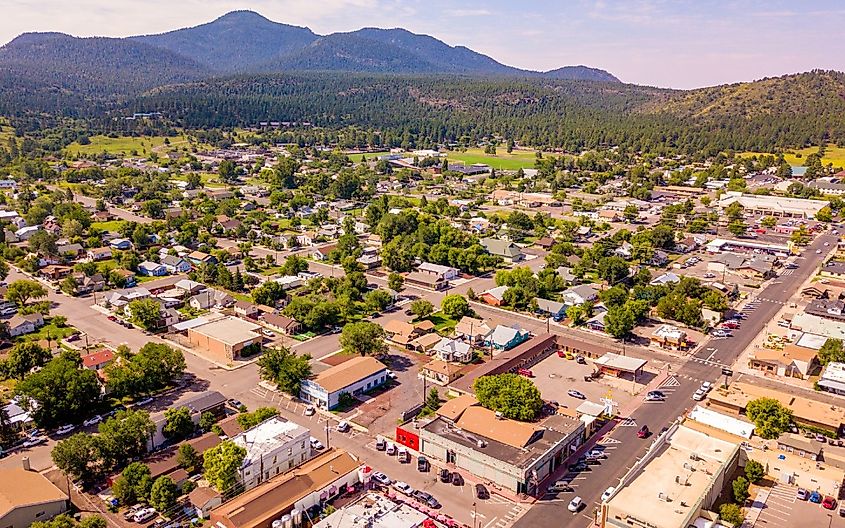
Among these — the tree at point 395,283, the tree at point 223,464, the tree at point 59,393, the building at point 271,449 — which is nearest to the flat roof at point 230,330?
the tree at point 59,393

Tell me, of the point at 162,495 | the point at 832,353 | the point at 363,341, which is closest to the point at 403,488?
the point at 162,495

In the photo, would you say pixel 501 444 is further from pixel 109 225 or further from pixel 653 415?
pixel 109 225

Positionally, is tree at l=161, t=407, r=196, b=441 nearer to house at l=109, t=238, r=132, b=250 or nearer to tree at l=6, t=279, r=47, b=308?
tree at l=6, t=279, r=47, b=308

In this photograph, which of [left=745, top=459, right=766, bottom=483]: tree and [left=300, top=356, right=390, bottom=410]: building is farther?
[left=300, top=356, right=390, bottom=410]: building

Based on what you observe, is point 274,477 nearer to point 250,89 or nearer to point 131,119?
point 131,119

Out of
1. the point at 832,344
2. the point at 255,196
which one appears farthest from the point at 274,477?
the point at 255,196

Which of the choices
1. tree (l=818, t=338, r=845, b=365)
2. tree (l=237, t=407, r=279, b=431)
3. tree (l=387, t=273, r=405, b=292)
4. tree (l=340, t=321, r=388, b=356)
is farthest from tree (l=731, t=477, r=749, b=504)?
tree (l=387, t=273, r=405, b=292)

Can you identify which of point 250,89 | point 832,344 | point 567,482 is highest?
point 250,89
